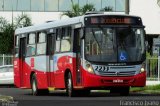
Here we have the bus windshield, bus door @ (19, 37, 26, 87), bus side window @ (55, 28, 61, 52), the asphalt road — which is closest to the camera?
the asphalt road

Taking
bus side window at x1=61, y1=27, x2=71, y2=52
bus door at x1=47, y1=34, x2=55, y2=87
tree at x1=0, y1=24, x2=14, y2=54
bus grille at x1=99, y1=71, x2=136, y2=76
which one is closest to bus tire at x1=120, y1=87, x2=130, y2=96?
bus grille at x1=99, y1=71, x2=136, y2=76

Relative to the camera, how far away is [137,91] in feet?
106

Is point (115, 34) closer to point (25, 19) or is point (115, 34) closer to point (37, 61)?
point (37, 61)

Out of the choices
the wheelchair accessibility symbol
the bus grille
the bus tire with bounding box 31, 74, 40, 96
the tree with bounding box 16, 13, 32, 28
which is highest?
the tree with bounding box 16, 13, 32, 28

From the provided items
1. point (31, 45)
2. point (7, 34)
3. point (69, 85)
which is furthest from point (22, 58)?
point (7, 34)

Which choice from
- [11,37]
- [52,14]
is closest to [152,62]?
[11,37]

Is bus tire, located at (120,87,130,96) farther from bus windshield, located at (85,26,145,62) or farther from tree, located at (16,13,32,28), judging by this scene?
tree, located at (16,13,32,28)

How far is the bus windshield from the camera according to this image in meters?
25.6

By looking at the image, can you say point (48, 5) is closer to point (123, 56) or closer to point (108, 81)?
point (123, 56)

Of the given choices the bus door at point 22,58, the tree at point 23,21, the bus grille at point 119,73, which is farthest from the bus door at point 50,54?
the tree at point 23,21

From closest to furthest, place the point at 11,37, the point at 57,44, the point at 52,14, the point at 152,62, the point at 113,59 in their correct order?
1. the point at 113,59
2. the point at 57,44
3. the point at 152,62
4. the point at 11,37
5. the point at 52,14

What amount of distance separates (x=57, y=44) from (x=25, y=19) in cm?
4157

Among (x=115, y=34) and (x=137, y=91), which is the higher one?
(x=115, y=34)

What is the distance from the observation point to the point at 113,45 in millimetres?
25750
